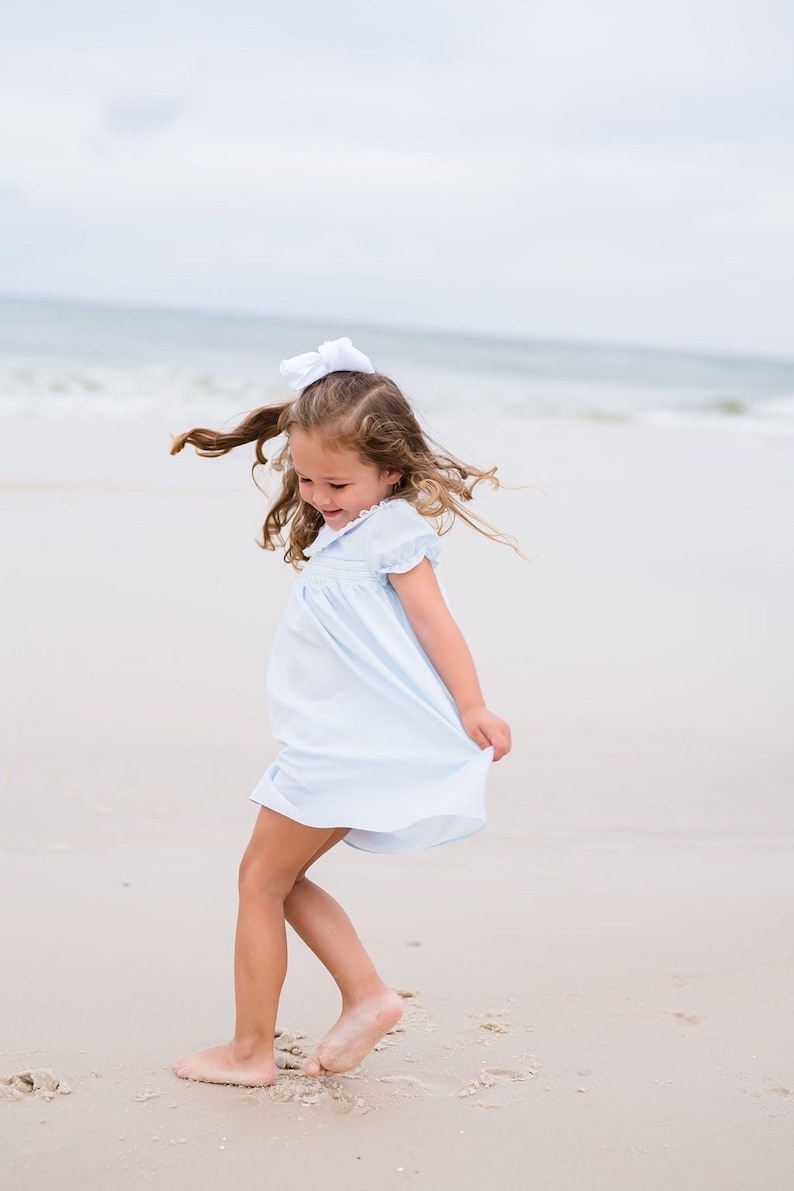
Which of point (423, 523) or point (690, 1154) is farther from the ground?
point (423, 523)

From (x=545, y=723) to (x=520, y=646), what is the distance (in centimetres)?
91

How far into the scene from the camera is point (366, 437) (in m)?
2.26

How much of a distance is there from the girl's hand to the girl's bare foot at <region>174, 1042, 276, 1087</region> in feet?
2.27

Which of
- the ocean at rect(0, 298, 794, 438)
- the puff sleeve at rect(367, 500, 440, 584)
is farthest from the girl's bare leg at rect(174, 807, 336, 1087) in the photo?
the ocean at rect(0, 298, 794, 438)

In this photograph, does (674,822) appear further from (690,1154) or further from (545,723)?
(690,1154)

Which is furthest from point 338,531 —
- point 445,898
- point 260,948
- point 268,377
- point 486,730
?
point 268,377

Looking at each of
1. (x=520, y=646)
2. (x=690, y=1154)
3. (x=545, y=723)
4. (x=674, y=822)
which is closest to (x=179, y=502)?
(x=520, y=646)

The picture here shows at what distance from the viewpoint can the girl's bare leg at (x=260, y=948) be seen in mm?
2223

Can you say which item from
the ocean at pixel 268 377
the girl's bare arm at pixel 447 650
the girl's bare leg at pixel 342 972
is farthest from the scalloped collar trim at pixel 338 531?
the ocean at pixel 268 377

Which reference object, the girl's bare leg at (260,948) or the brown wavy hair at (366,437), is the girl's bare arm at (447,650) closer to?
the brown wavy hair at (366,437)

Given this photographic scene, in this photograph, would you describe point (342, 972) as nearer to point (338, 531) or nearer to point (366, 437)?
point (338, 531)

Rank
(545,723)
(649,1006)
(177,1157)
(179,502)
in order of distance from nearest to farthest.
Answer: (177,1157) < (649,1006) < (545,723) < (179,502)

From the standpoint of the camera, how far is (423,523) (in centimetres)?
228

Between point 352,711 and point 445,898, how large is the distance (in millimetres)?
1126
